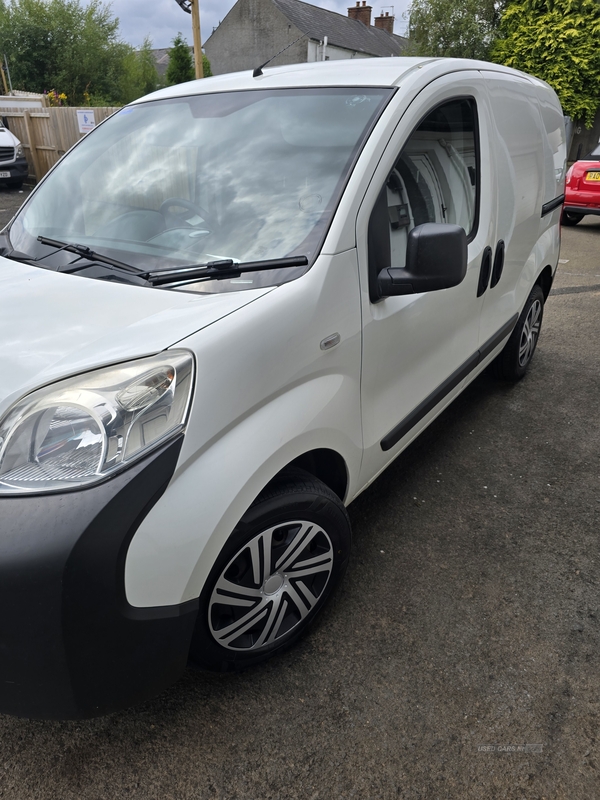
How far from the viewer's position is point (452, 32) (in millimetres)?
21031

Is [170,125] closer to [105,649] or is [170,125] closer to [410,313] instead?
[410,313]

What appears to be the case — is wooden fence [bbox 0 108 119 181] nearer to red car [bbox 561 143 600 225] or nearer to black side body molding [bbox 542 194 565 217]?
red car [bbox 561 143 600 225]

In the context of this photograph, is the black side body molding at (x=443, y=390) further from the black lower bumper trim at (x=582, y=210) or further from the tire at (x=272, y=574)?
the black lower bumper trim at (x=582, y=210)

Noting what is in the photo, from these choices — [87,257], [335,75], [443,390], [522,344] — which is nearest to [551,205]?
[522,344]

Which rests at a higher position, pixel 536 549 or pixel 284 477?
pixel 284 477

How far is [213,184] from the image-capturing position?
82.7 inches

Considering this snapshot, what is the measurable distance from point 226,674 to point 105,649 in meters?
0.69

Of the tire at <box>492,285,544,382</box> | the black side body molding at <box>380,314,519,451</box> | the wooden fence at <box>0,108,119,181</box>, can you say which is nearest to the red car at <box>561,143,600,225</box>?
the tire at <box>492,285,544,382</box>

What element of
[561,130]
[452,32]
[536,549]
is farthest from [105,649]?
[452,32]

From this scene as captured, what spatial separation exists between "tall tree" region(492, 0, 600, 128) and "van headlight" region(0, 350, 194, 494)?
2063 cm

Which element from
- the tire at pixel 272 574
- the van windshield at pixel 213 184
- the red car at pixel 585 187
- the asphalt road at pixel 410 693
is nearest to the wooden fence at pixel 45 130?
the red car at pixel 585 187

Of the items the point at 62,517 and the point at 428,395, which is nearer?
the point at 62,517

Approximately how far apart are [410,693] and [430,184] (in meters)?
1.83

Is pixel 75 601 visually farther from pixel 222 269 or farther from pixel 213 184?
pixel 213 184
